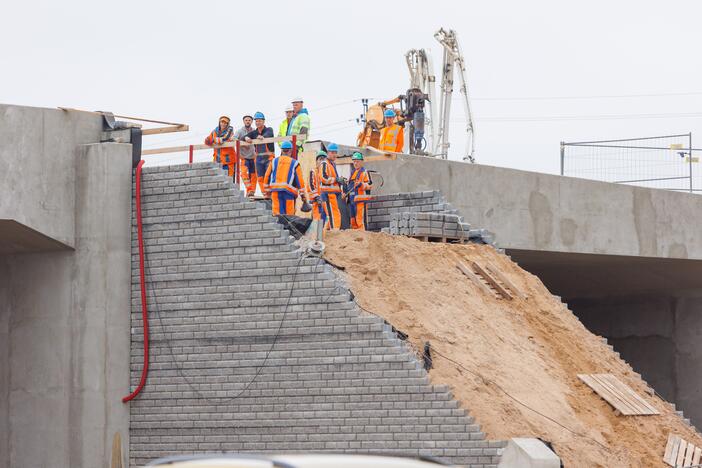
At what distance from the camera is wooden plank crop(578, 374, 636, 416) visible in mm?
17156

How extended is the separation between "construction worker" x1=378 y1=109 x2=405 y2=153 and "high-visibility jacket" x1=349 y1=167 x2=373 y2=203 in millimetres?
4302

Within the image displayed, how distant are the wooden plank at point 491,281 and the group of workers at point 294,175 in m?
2.11

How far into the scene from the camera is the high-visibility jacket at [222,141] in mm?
20906

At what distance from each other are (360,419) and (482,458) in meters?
1.73

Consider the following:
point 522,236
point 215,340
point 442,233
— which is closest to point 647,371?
point 522,236

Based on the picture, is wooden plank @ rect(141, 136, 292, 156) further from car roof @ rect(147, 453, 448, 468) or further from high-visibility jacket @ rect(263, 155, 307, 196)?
car roof @ rect(147, 453, 448, 468)

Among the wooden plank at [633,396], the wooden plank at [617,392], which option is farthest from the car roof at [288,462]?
the wooden plank at [633,396]

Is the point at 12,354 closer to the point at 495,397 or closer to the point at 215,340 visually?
the point at 215,340

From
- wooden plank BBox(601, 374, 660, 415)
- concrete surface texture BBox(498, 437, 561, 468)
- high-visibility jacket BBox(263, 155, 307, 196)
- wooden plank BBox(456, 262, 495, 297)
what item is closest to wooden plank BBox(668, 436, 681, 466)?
wooden plank BBox(601, 374, 660, 415)

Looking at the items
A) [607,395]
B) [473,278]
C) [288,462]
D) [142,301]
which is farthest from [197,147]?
[288,462]

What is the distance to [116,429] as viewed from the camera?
725 inches

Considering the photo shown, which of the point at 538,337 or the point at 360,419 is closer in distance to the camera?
the point at 360,419

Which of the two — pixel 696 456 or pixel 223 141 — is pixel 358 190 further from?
pixel 696 456

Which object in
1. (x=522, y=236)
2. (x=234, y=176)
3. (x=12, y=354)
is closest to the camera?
(x=12, y=354)
